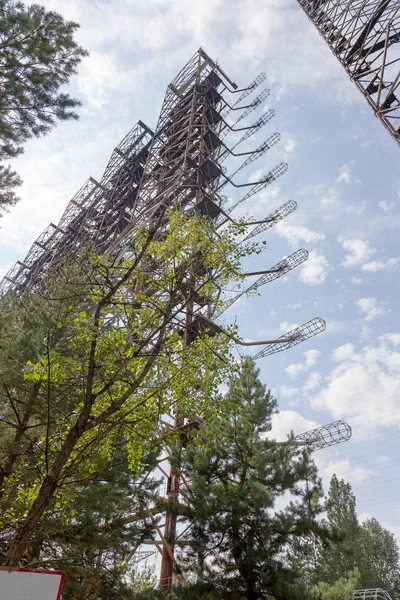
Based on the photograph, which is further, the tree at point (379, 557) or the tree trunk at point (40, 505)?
the tree at point (379, 557)

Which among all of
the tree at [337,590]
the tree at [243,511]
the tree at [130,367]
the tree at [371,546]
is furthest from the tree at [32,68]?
the tree at [371,546]

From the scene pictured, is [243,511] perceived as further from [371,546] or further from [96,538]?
[371,546]

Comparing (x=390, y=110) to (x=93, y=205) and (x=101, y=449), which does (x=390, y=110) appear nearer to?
(x=101, y=449)

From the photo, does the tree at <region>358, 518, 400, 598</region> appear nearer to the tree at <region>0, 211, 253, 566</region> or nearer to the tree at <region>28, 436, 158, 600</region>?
the tree at <region>28, 436, 158, 600</region>

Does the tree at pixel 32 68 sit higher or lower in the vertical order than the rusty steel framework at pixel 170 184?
lower

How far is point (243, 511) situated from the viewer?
8453 millimetres

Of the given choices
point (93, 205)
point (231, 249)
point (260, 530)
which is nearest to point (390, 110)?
point (231, 249)

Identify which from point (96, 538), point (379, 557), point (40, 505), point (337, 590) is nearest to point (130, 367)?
point (40, 505)

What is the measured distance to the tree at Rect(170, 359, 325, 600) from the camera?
796cm

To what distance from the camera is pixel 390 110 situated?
10.7m

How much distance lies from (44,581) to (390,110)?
12259 millimetres

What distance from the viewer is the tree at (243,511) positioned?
314 inches

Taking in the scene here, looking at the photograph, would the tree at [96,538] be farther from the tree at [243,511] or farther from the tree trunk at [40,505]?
the tree trunk at [40,505]

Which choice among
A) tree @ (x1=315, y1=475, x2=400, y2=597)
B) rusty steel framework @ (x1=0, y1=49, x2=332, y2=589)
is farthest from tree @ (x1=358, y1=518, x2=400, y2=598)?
rusty steel framework @ (x1=0, y1=49, x2=332, y2=589)
